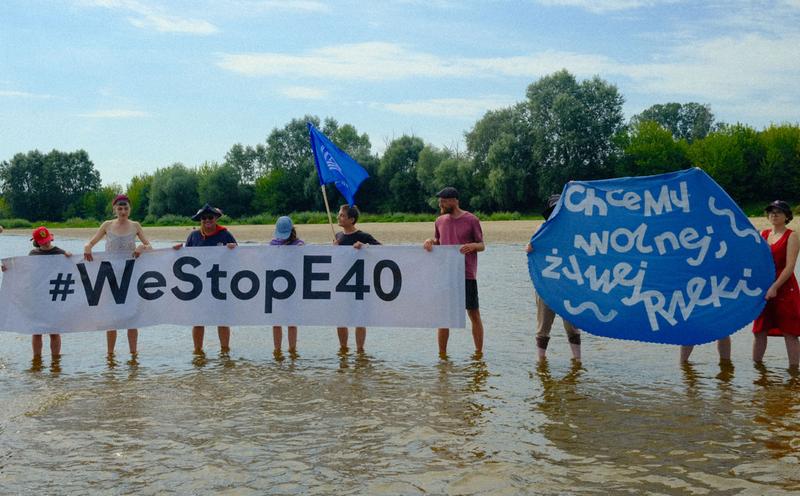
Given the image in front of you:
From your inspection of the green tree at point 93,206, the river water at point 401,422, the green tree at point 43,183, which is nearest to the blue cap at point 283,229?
the river water at point 401,422

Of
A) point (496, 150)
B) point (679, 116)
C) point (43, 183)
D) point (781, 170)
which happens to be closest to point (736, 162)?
point (781, 170)

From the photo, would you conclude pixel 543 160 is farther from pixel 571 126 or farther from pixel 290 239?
pixel 290 239

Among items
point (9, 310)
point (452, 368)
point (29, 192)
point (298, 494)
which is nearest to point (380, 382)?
point (452, 368)

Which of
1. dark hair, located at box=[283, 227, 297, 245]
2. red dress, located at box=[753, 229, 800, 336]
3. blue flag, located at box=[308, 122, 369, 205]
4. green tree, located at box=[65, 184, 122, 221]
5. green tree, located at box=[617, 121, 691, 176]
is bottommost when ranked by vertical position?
red dress, located at box=[753, 229, 800, 336]

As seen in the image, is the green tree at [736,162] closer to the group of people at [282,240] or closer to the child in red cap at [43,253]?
the group of people at [282,240]

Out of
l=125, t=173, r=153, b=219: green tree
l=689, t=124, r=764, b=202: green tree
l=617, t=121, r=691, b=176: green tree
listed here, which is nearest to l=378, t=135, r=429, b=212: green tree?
l=617, t=121, r=691, b=176: green tree

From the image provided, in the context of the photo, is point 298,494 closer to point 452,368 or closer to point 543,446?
point 543,446

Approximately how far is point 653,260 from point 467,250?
190 centimetres

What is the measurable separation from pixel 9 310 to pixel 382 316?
172 inches

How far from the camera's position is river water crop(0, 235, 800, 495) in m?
4.69

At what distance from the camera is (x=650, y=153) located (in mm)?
66062

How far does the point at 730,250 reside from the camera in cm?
725

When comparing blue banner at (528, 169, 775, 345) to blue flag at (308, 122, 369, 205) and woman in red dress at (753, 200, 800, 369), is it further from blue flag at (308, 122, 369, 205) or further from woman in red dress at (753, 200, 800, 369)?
blue flag at (308, 122, 369, 205)

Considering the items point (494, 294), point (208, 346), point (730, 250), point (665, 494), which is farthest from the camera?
point (494, 294)
